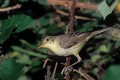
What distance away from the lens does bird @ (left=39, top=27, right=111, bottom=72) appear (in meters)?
2.01

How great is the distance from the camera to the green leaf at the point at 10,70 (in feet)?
4.75

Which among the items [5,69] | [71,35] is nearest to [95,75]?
[71,35]

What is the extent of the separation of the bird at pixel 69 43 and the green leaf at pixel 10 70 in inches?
22.6

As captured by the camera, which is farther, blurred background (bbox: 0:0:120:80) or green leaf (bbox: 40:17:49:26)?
green leaf (bbox: 40:17:49:26)

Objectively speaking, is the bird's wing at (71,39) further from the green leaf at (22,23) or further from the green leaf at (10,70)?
the green leaf at (10,70)

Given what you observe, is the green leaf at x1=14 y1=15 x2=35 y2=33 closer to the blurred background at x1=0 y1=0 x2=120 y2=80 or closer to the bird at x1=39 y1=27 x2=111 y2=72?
the blurred background at x1=0 y1=0 x2=120 y2=80

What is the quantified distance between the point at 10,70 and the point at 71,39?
0.72 m

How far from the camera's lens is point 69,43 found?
2.15m

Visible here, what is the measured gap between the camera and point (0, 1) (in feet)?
7.19

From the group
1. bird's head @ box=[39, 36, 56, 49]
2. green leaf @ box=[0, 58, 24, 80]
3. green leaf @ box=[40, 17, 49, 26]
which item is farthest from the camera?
green leaf @ box=[40, 17, 49, 26]

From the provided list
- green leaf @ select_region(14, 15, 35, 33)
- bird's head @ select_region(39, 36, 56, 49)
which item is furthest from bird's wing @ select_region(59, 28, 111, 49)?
green leaf @ select_region(14, 15, 35, 33)

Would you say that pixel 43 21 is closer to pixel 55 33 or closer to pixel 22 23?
pixel 55 33

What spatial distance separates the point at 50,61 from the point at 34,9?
848mm

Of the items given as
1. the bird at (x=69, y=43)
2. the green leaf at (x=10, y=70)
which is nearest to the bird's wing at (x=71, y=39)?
the bird at (x=69, y=43)
